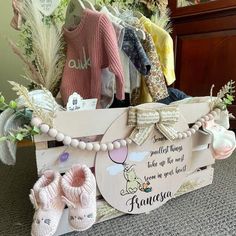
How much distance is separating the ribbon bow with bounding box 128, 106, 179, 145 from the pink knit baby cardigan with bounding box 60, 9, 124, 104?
90 mm

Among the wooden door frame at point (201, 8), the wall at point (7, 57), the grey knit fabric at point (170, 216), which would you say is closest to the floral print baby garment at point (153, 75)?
the grey knit fabric at point (170, 216)

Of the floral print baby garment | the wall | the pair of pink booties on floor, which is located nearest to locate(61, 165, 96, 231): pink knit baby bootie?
the pair of pink booties on floor

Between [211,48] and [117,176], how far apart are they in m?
1.05

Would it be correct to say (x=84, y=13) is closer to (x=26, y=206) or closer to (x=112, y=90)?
(x=112, y=90)

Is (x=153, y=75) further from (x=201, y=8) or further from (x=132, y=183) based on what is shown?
(x=201, y=8)

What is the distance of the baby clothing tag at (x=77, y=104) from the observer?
65cm

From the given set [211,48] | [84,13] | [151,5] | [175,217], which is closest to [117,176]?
[175,217]

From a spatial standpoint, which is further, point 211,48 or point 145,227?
point 211,48

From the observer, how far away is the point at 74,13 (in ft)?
2.70

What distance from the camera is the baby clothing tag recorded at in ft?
2.13

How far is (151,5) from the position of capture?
4.93ft

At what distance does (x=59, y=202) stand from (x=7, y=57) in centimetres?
128

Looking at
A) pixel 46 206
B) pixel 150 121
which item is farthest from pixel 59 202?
pixel 150 121

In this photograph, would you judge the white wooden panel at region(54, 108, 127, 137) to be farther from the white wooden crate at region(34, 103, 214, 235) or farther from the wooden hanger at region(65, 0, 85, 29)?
the wooden hanger at region(65, 0, 85, 29)
